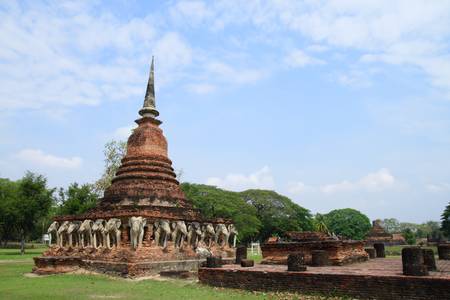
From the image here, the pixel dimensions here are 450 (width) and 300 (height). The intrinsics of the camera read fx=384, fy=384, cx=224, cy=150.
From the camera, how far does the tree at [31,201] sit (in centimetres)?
3384

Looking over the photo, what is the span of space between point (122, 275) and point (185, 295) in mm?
5753

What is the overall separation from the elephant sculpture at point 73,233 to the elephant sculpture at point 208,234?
6.29 metres

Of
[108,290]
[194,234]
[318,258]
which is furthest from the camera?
[194,234]

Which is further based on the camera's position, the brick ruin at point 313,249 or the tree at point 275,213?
the tree at point 275,213

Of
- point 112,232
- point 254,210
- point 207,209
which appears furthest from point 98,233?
point 254,210

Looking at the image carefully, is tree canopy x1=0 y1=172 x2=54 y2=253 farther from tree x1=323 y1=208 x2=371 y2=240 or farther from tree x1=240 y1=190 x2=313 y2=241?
tree x1=323 y1=208 x2=371 y2=240

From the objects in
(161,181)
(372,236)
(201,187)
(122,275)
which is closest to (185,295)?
(122,275)

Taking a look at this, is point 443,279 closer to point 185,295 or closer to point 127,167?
point 185,295

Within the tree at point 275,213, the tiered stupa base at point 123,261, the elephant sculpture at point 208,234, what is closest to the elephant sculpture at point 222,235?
the elephant sculpture at point 208,234

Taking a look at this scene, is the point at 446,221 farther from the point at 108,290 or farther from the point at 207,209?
the point at 108,290

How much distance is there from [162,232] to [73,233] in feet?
17.1

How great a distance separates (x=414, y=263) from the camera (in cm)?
885

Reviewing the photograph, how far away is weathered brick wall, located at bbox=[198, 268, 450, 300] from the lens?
8.12m

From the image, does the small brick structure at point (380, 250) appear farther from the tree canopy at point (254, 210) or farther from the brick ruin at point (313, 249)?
the tree canopy at point (254, 210)
